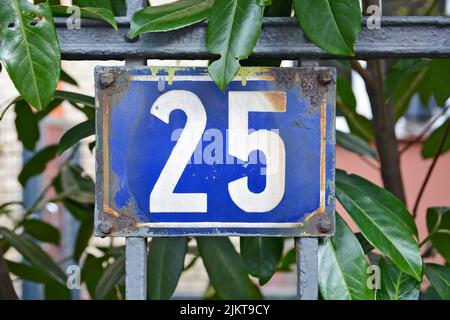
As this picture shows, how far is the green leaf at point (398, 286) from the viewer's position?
0.96 meters

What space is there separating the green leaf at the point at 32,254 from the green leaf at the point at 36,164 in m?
0.38

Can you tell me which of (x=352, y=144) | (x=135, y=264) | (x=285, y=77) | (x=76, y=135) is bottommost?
(x=352, y=144)

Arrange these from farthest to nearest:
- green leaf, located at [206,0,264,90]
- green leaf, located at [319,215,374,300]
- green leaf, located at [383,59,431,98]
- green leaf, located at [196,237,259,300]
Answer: green leaf, located at [383,59,431,98]
green leaf, located at [196,237,259,300]
green leaf, located at [319,215,374,300]
green leaf, located at [206,0,264,90]

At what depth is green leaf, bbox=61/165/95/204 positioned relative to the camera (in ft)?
5.69

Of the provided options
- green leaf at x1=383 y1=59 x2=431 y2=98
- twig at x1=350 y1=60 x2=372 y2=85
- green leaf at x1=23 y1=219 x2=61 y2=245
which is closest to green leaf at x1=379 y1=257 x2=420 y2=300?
green leaf at x1=383 y1=59 x2=431 y2=98

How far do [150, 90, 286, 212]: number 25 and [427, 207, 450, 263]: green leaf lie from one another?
63 centimetres

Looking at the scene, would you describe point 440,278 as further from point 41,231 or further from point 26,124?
point 41,231

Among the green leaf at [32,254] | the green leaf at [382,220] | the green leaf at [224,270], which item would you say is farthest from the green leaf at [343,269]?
the green leaf at [32,254]

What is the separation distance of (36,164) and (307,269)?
121 cm

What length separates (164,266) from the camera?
1.10 metres

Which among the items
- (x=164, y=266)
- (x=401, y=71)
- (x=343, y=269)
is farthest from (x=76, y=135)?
(x=401, y=71)

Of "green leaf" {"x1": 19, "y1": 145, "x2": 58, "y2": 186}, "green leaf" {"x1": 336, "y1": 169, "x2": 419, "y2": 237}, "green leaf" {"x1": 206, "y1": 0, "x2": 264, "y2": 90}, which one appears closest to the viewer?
"green leaf" {"x1": 206, "y1": 0, "x2": 264, "y2": 90}

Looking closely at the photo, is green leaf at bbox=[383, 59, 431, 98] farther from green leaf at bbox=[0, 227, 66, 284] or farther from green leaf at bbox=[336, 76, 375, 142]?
green leaf at bbox=[0, 227, 66, 284]
